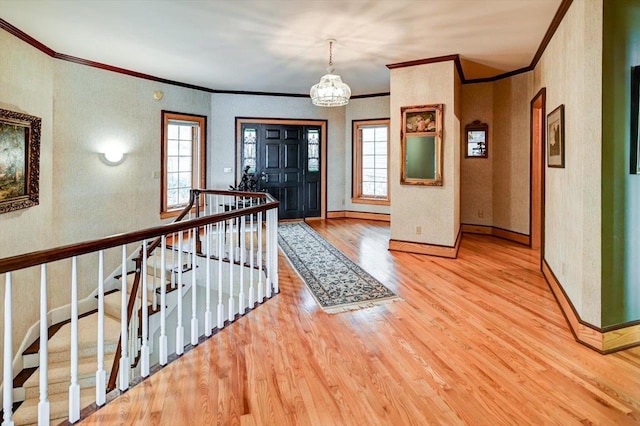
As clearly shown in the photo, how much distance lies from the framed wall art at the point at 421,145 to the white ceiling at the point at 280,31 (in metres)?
0.78

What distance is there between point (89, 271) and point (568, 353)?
5.88m

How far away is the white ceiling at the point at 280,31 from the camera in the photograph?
3652mm

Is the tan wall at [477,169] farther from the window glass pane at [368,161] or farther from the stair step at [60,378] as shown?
the stair step at [60,378]

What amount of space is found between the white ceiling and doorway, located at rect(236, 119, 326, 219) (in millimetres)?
2074

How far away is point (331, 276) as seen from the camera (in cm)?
454

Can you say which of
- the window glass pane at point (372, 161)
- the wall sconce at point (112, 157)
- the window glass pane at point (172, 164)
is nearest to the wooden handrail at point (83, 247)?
the wall sconce at point (112, 157)

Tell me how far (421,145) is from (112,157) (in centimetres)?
469

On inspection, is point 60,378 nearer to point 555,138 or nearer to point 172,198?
point 172,198

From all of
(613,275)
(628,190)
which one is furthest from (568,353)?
(628,190)

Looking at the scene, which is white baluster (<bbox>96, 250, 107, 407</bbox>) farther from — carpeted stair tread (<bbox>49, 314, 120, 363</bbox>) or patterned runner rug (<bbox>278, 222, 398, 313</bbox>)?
carpeted stair tread (<bbox>49, 314, 120, 363</bbox>)

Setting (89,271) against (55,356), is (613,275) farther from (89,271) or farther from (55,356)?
(89,271)

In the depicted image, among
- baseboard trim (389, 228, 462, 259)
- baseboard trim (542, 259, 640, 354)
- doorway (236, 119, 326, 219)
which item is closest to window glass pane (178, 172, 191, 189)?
doorway (236, 119, 326, 219)

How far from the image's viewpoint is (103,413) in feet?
6.60

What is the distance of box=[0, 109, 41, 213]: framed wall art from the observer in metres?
4.01
